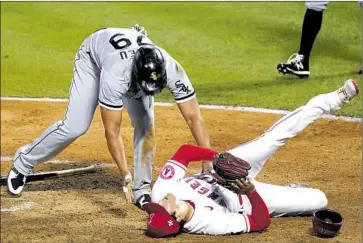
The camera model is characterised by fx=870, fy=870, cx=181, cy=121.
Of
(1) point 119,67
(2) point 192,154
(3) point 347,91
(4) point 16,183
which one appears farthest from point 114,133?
(3) point 347,91

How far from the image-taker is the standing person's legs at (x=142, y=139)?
6.77 m

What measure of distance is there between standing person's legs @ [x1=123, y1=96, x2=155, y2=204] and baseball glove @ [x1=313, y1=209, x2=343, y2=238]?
4.95 ft

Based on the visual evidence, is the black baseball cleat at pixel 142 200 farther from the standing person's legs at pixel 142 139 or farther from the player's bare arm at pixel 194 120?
the player's bare arm at pixel 194 120

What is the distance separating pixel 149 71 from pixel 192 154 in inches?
25.9

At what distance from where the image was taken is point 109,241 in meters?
5.94

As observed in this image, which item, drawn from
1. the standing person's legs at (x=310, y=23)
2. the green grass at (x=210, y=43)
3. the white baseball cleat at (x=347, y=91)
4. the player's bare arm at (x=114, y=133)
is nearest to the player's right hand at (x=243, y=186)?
the player's bare arm at (x=114, y=133)

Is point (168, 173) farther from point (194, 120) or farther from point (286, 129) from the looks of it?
point (286, 129)

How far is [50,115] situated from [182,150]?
149 inches

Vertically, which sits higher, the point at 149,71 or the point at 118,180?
the point at 149,71

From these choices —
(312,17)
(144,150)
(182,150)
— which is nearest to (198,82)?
(312,17)

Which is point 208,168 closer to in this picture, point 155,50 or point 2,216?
point 155,50

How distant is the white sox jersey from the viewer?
20.3 ft

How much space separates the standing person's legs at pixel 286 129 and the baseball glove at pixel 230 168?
1.64ft

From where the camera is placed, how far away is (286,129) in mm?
6461
